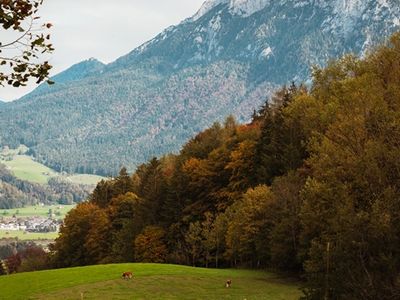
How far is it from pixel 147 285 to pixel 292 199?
1676 cm

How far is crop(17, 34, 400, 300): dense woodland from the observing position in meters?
27.7

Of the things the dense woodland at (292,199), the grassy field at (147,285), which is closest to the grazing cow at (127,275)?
the grassy field at (147,285)

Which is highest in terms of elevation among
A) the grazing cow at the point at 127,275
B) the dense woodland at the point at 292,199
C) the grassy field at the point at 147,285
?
the dense woodland at the point at 292,199

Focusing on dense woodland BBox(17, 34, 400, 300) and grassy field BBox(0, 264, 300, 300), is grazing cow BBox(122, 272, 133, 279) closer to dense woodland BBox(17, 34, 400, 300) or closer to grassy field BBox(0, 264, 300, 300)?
grassy field BBox(0, 264, 300, 300)

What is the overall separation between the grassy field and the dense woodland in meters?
3.80

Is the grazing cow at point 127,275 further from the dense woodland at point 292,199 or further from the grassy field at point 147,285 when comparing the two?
the dense woodland at point 292,199

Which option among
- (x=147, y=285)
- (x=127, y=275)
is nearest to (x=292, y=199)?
(x=147, y=285)

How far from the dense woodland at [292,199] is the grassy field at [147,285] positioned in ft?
12.5

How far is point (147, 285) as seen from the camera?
148 feet

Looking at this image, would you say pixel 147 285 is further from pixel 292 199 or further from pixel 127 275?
pixel 292 199

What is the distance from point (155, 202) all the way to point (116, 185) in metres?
33.6

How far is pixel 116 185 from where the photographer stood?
119062 mm

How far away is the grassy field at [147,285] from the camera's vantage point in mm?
41312

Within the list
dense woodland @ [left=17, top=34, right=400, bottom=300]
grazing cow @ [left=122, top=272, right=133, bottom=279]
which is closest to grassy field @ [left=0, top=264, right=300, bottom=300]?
grazing cow @ [left=122, top=272, right=133, bottom=279]
